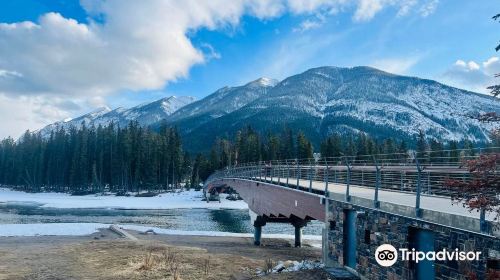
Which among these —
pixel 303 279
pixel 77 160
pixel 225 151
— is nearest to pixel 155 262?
pixel 303 279

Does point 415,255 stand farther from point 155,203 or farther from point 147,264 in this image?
point 155,203

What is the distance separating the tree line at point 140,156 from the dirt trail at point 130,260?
6545 centimetres

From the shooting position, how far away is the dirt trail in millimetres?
16953

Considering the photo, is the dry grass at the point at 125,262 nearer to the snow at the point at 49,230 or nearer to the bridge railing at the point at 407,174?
the bridge railing at the point at 407,174

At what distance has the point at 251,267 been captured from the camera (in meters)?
19.6

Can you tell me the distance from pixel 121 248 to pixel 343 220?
13181 millimetres

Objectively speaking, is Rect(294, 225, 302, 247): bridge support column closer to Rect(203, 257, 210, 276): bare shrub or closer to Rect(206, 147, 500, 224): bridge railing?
Rect(206, 147, 500, 224): bridge railing

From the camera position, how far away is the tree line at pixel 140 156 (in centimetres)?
9550

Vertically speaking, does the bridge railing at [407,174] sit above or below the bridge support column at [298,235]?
above

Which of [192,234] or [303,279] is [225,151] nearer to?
[192,234]

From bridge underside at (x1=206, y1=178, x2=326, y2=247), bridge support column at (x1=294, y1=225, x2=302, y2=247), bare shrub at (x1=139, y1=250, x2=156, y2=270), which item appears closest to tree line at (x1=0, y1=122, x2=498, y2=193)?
bridge underside at (x1=206, y1=178, x2=326, y2=247)

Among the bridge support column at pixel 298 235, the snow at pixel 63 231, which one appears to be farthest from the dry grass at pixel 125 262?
the snow at pixel 63 231

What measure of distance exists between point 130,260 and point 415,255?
13035mm

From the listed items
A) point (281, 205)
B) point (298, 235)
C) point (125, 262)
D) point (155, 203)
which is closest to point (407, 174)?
point (281, 205)
